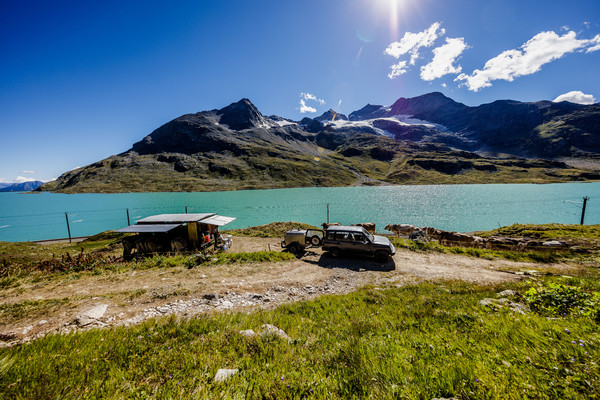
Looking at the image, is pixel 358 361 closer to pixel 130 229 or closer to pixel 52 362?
pixel 52 362

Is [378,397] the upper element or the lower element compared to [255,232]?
upper

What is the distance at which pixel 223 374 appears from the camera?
3.80 m

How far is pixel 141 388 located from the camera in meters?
3.54

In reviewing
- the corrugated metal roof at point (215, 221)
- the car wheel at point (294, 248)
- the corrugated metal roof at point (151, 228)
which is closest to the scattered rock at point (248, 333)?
the car wheel at point (294, 248)

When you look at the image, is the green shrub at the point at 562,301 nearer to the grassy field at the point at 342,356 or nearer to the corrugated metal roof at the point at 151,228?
the grassy field at the point at 342,356

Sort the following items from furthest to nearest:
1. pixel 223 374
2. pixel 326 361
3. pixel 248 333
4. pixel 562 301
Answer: pixel 562 301 < pixel 248 333 < pixel 326 361 < pixel 223 374

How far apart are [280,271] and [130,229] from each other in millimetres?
14304

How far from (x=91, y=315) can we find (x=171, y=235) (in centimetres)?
1383

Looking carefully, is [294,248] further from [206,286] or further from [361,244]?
[206,286]

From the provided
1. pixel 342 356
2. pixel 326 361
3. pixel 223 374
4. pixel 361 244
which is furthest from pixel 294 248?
pixel 223 374

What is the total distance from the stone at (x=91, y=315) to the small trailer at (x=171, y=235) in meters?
10.7

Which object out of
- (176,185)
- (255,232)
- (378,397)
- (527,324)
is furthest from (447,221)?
(176,185)

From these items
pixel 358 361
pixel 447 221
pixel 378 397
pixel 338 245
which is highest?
pixel 378 397

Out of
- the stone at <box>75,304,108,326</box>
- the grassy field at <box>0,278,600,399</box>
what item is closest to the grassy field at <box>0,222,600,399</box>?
the grassy field at <box>0,278,600,399</box>
